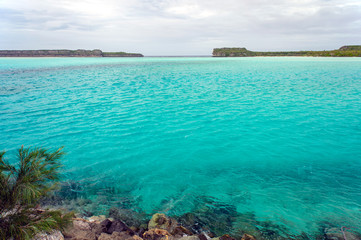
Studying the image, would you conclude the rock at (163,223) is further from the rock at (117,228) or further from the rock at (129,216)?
the rock at (117,228)

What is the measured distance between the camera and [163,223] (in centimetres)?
589

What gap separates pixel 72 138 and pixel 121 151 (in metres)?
3.56

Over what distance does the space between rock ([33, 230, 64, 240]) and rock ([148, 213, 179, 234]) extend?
222 centimetres

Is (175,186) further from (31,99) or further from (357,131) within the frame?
(31,99)

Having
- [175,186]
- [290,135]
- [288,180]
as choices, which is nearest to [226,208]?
[175,186]

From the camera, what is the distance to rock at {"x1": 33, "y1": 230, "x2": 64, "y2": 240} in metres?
4.02

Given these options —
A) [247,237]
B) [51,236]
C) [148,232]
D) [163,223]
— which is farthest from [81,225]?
[247,237]

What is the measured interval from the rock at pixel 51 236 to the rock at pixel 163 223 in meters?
2.22

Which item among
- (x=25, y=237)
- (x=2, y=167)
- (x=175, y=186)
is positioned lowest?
(x=175, y=186)

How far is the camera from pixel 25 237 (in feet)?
11.9

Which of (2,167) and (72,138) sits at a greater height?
(2,167)

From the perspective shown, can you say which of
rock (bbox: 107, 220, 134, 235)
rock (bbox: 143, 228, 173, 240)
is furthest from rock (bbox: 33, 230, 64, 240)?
rock (bbox: 143, 228, 173, 240)

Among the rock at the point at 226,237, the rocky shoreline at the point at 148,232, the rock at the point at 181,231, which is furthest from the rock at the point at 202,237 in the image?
the rock at the point at 226,237

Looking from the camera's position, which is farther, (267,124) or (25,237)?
(267,124)
